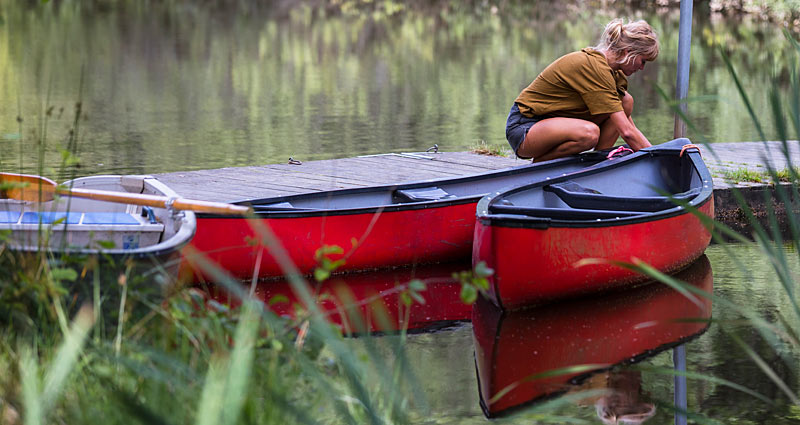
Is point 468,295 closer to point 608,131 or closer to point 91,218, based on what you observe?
point 91,218

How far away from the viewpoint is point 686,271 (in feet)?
20.9

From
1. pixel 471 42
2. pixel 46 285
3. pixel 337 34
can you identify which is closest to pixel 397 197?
pixel 46 285

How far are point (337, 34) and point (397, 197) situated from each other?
2462 centimetres

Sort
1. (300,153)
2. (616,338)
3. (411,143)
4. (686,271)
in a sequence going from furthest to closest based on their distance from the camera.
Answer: (411,143) → (300,153) → (686,271) → (616,338)

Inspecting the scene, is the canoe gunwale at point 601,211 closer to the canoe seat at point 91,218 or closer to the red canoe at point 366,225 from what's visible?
the red canoe at point 366,225

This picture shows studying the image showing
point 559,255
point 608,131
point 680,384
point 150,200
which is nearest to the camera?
point 680,384

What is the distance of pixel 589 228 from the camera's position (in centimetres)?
533

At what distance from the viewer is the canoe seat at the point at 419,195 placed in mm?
6301

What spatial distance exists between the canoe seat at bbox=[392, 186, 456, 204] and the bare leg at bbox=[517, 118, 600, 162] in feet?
2.64

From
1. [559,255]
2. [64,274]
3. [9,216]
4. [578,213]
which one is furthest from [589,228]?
[64,274]

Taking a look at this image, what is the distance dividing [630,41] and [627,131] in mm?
566

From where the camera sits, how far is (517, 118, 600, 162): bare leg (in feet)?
22.4

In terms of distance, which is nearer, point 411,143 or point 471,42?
point 411,143

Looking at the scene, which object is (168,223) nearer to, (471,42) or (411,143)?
(411,143)
